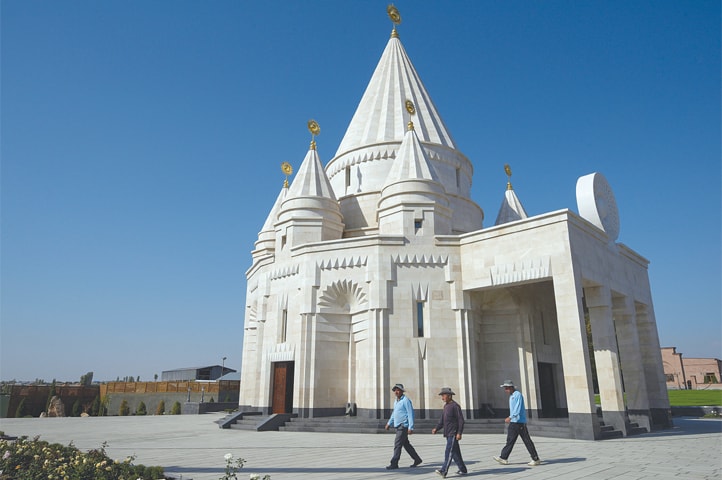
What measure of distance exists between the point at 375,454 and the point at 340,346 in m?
9.84

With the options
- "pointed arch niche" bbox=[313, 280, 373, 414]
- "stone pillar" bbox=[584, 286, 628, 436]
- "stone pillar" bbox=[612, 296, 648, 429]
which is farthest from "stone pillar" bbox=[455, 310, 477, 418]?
"stone pillar" bbox=[612, 296, 648, 429]

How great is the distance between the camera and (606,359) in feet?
A: 58.0

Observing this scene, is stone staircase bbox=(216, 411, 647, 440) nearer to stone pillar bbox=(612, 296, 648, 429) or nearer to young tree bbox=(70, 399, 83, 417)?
stone pillar bbox=(612, 296, 648, 429)

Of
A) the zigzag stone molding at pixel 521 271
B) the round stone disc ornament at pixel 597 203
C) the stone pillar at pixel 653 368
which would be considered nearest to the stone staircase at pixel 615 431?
the stone pillar at pixel 653 368

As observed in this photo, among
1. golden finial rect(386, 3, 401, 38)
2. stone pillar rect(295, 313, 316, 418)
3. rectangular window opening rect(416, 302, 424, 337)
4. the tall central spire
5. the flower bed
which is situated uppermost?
golden finial rect(386, 3, 401, 38)

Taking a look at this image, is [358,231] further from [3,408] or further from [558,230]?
[3,408]

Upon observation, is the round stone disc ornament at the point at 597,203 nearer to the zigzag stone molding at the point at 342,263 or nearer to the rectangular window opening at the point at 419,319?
the rectangular window opening at the point at 419,319

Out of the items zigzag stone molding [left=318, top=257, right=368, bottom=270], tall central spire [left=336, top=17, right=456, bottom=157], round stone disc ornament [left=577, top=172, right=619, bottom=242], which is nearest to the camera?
round stone disc ornament [left=577, top=172, right=619, bottom=242]

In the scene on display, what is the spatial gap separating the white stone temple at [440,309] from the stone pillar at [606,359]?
0.05m

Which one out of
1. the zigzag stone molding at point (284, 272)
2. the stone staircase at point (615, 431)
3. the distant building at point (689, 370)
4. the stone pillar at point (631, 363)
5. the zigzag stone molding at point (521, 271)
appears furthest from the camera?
the distant building at point (689, 370)

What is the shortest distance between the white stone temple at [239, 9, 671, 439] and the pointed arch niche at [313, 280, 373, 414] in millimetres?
54

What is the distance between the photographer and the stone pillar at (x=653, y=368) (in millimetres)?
20859

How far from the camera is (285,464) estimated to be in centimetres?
1014

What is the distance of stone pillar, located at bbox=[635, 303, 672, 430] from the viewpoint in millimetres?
20859
